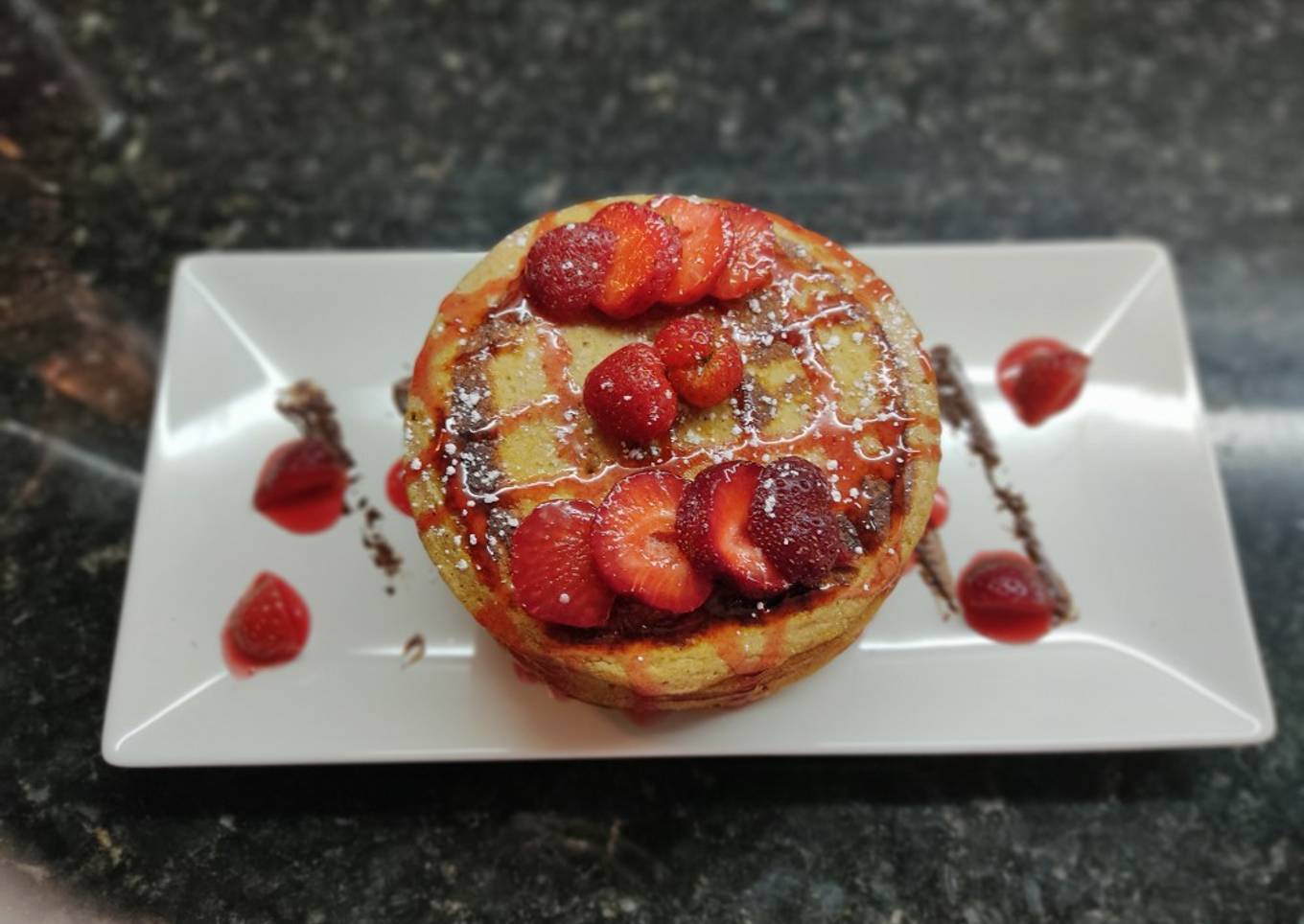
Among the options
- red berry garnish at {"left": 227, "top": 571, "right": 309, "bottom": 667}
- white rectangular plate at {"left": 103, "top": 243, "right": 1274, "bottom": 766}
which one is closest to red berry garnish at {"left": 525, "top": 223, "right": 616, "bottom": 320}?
white rectangular plate at {"left": 103, "top": 243, "right": 1274, "bottom": 766}

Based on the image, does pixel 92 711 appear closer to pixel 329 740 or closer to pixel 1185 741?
pixel 329 740

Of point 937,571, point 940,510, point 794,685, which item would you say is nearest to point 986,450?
point 940,510

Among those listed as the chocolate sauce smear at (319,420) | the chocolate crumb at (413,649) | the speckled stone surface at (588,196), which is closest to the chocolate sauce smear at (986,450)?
the speckled stone surface at (588,196)

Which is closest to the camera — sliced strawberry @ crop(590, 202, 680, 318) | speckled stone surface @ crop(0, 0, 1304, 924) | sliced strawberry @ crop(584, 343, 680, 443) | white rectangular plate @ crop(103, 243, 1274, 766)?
sliced strawberry @ crop(584, 343, 680, 443)

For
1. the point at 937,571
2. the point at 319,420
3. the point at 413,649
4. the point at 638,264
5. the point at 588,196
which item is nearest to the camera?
the point at 638,264

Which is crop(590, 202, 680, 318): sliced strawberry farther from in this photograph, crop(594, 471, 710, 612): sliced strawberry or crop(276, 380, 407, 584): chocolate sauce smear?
crop(276, 380, 407, 584): chocolate sauce smear

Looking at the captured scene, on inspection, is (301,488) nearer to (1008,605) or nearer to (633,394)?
(633,394)

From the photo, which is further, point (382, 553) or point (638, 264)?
point (382, 553)
